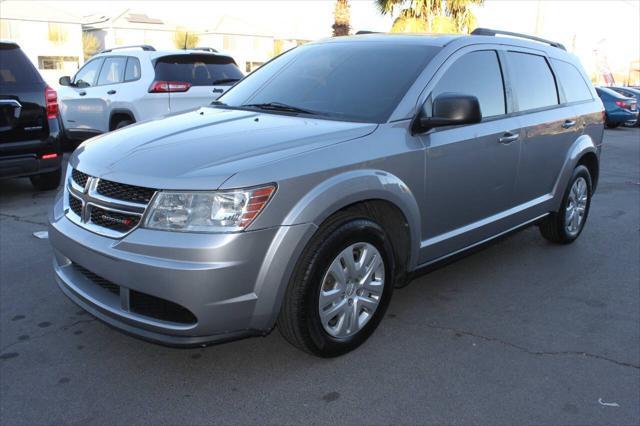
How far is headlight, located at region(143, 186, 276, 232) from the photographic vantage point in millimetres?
2709

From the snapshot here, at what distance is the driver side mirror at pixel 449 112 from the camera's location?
344 centimetres

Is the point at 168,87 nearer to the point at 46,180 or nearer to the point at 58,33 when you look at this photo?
the point at 46,180

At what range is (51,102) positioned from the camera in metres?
6.74

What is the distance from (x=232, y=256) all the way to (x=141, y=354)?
109 centimetres

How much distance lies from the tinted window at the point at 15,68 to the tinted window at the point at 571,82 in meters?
5.51

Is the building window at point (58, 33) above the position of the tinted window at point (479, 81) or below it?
above

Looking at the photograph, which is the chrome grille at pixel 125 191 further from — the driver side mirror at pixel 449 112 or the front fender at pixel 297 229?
the driver side mirror at pixel 449 112

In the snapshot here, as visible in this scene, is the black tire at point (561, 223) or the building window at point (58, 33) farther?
the building window at point (58, 33)

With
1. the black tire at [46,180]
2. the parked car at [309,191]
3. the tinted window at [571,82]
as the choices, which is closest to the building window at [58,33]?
the black tire at [46,180]

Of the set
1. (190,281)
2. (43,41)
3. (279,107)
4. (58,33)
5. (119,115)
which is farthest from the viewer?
(58,33)

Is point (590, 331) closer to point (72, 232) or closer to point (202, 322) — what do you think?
point (202, 322)

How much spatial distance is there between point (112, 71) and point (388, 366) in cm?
796

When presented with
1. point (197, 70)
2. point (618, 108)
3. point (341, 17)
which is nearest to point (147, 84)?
point (197, 70)

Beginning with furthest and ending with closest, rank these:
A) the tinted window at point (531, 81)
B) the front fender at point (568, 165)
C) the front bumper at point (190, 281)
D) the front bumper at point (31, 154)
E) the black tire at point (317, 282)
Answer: the front bumper at point (31, 154), the front fender at point (568, 165), the tinted window at point (531, 81), the black tire at point (317, 282), the front bumper at point (190, 281)
